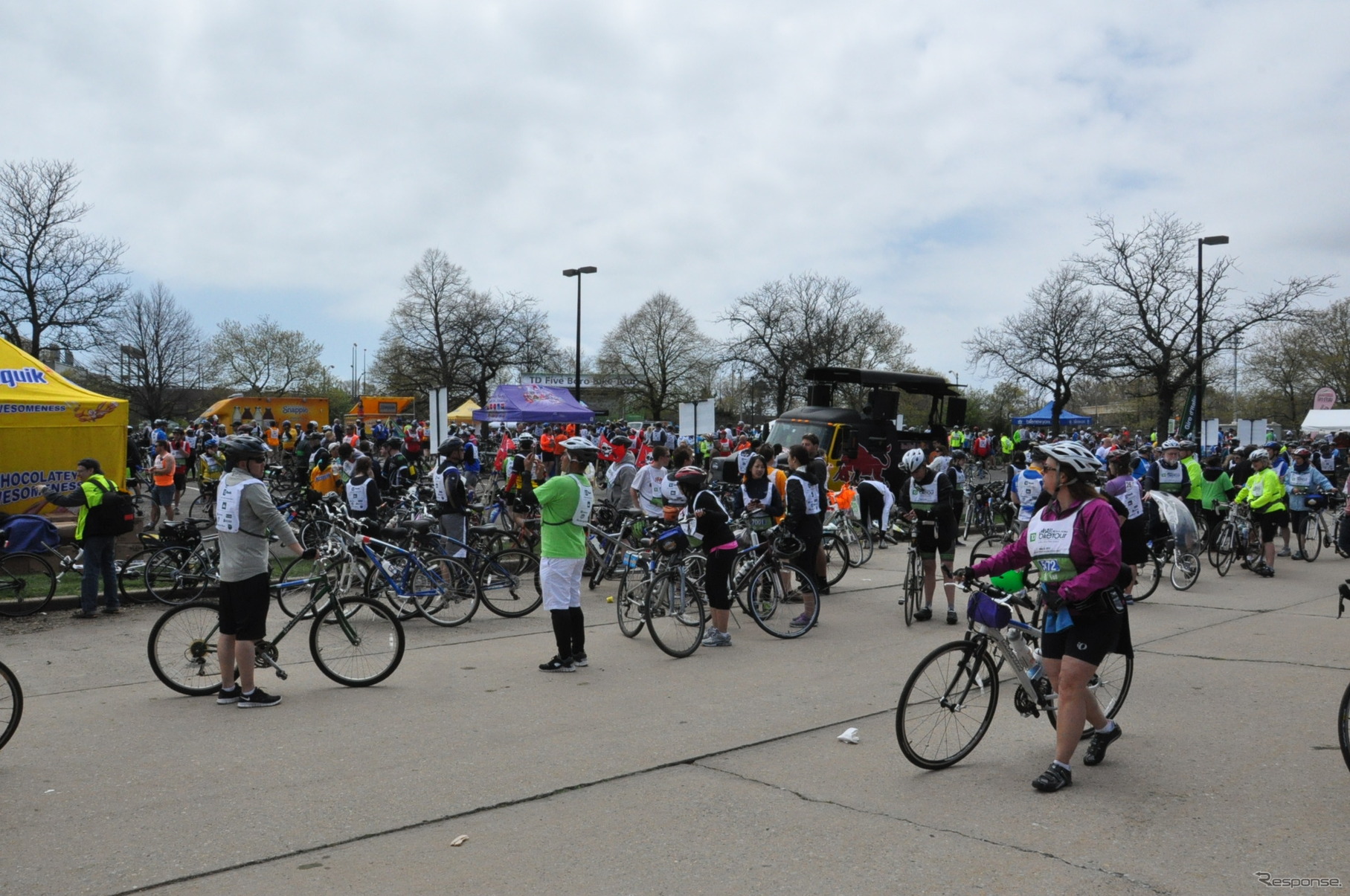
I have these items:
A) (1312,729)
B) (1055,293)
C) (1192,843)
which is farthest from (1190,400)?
(1192,843)

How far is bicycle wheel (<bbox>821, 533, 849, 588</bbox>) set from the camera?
498 inches

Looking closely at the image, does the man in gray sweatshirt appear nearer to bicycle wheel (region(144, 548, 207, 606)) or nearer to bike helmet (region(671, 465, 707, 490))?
bike helmet (region(671, 465, 707, 490))

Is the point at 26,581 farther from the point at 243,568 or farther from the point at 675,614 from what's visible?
the point at 675,614

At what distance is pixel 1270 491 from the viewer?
14344mm

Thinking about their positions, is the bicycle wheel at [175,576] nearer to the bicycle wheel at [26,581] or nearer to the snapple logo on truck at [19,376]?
the bicycle wheel at [26,581]

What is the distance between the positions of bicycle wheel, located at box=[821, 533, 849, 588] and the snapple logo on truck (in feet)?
44.0

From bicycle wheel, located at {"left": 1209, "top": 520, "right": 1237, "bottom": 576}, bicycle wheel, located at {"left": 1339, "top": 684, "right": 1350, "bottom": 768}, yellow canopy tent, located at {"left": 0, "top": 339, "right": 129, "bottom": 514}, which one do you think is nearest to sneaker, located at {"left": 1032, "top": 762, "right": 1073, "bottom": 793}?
bicycle wheel, located at {"left": 1339, "top": 684, "right": 1350, "bottom": 768}

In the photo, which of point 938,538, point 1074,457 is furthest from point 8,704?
point 938,538

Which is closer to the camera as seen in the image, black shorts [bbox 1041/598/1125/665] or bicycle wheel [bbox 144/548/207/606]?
black shorts [bbox 1041/598/1125/665]

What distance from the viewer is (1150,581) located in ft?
39.8

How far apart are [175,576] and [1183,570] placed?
12.2 meters

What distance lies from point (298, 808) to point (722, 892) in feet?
7.48

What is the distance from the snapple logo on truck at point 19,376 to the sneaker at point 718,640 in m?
13.6

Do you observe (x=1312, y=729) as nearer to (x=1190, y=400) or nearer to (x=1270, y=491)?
(x=1270, y=491)
